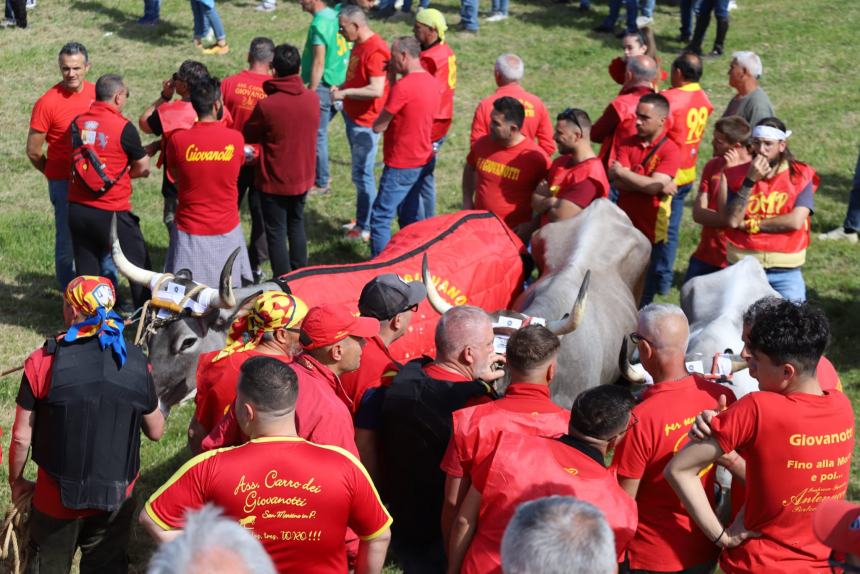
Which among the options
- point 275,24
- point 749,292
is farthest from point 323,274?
point 275,24

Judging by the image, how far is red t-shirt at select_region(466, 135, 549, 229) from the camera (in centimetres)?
799

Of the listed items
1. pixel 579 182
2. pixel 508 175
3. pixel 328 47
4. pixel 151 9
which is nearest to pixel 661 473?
pixel 579 182

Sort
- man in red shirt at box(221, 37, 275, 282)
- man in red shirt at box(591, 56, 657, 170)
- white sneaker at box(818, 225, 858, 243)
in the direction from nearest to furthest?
1. man in red shirt at box(591, 56, 657, 170)
2. man in red shirt at box(221, 37, 275, 282)
3. white sneaker at box(818, 225, 858, 243)

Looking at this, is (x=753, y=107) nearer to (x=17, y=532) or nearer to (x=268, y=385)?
(x=268, y=385)

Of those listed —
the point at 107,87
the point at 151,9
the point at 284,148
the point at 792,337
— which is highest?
the point at 792,337

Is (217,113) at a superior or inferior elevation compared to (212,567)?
inferior

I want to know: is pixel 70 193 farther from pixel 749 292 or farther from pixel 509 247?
pixel 749 292

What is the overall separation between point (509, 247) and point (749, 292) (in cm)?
173

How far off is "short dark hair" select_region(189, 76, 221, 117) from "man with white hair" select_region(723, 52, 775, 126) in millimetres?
4542

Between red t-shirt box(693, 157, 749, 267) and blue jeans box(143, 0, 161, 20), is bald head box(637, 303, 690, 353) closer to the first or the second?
red t-shirt box(693, 157, 749, 267)

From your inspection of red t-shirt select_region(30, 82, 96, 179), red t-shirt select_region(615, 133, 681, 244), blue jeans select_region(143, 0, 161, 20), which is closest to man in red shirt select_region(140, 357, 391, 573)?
red t-shirt select_region(615, 133, 681, 244)

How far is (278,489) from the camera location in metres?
3.72

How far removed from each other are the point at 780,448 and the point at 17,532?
344 centimetres

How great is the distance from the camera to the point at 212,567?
2.36 meters
